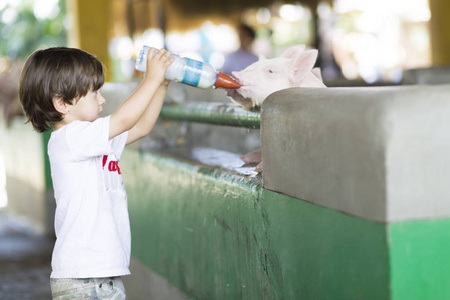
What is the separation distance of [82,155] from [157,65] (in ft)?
1.41

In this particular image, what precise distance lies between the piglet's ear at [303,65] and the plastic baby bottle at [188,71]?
0.37 m

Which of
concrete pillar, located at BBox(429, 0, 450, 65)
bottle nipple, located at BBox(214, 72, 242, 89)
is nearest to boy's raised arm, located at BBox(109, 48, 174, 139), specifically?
bottle nipple, located at BBox(214, 72, 242, 89)

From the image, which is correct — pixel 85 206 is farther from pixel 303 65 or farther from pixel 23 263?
pixel 23 263

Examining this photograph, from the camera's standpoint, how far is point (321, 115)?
2115mm

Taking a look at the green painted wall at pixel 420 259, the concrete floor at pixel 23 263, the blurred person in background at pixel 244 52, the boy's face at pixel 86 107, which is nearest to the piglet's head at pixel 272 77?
the boy's face at pixel 86 107

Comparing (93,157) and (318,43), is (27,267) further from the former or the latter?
(318,43)

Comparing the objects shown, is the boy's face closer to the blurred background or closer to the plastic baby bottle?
the plastic baby bottle

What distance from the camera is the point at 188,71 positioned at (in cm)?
267

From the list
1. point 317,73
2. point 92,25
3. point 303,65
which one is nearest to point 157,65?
point 303,65

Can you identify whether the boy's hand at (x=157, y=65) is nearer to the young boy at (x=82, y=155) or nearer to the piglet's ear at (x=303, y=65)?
the young boy at (x=82, y=155)

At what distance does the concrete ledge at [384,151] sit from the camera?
5.93ft

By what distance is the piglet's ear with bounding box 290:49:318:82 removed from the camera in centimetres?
288

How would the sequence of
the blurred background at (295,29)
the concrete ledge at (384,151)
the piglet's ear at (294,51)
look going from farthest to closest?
1. the blurred background at (295,29)
2. the piglet's ear at (294,51)
3. the concrete ledge at (384,151)

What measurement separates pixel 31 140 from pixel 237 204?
17.3 ft
